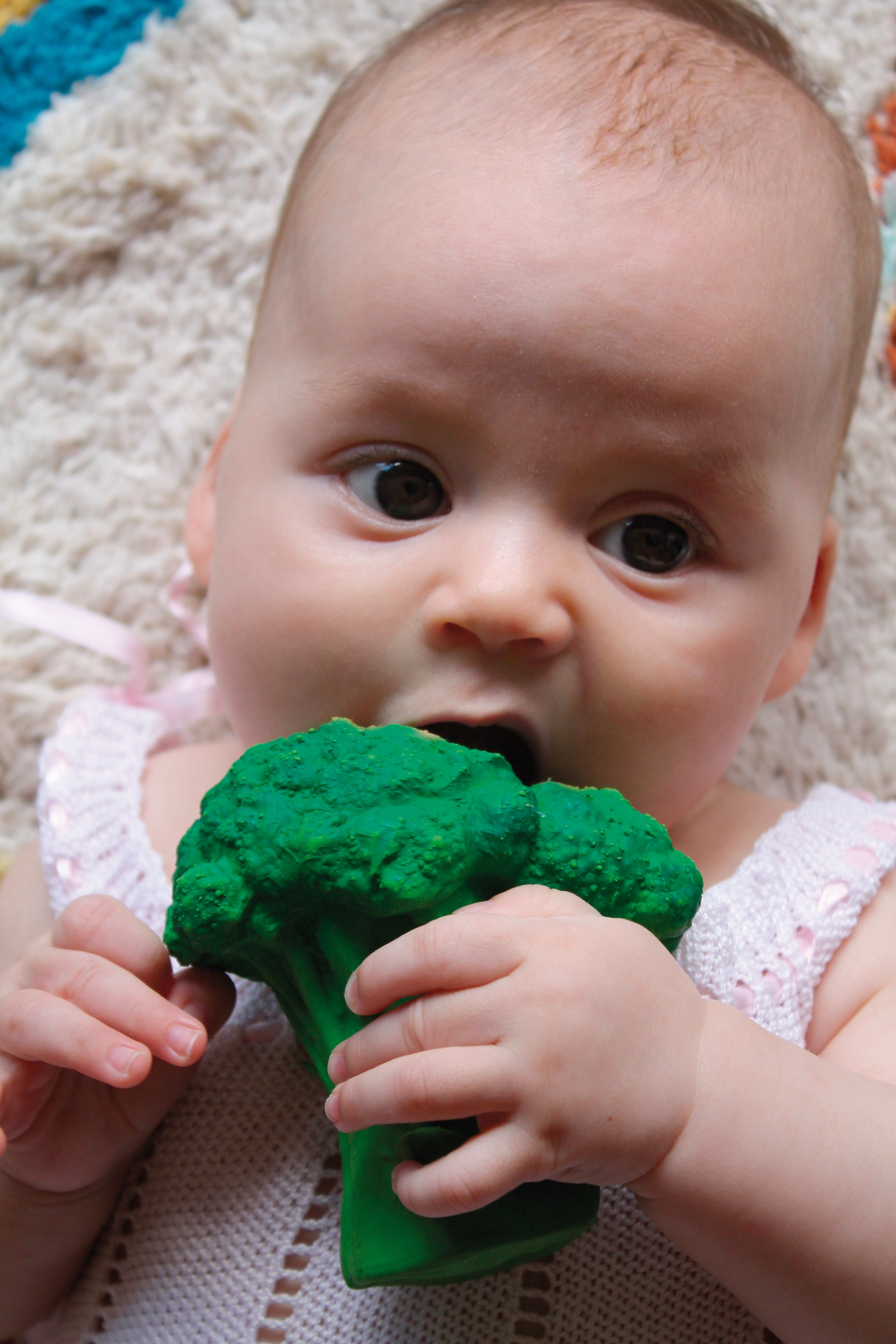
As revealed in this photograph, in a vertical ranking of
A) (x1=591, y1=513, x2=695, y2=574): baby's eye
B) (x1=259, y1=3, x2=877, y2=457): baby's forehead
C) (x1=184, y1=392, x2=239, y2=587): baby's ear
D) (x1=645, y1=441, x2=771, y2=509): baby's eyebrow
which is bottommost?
(x1=184, y1=392, x2=239, y2=587): baby's ear

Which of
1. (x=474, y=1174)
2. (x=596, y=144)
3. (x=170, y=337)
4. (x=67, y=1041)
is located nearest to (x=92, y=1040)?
(x=67, y=1041)

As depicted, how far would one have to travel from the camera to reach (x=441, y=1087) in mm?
710

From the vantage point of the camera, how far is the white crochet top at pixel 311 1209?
3.28 ft

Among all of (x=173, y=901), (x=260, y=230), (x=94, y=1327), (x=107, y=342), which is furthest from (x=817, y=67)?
(x=94, y=1327)

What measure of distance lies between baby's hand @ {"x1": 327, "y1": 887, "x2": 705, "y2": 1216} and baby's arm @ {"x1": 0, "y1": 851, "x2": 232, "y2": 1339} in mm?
175

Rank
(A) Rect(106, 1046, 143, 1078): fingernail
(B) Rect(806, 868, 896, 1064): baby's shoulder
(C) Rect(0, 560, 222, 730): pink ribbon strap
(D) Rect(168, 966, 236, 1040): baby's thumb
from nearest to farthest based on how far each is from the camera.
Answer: (A) Rect(106, 1046, 143, 1078): fingernail
(D) Rect(168, 966, 236, 1040): baby's thumb
(B) Rect(806, 868, 896, 1064): baby's shoulder
(C) Rect(0, 560, 222, 730): pink ribbon strap

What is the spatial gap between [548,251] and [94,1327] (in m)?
1.04

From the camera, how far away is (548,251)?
3.12ft

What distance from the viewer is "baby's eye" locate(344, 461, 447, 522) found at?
1.00 m

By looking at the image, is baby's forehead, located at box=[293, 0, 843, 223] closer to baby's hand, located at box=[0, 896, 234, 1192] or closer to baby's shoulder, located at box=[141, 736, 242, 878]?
baby's shoulder, located at box=[141, 736, 242, 878]

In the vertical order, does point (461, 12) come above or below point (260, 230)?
above

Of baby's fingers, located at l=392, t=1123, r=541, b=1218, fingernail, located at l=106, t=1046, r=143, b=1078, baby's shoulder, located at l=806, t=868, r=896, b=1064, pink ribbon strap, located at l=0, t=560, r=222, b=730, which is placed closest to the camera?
baby's fingers, located at l=392, t=1123, r=541, b=1218

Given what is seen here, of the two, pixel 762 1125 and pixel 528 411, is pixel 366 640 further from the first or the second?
pixel 762 1125

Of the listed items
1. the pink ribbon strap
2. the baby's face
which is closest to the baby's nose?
the baby's face
